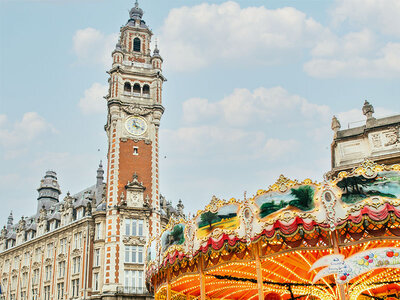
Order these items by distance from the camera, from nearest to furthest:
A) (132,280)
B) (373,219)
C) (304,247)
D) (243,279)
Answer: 1. (373,219)
2. (304,247)
3. (243,279)
4. (132,280)

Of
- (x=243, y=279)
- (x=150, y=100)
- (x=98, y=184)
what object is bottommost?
(x=243, y=279)

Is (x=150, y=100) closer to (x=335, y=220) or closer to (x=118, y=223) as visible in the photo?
(x=118, y=223)

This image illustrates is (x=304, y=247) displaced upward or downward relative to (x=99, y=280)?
downward

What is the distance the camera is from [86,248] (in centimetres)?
4619

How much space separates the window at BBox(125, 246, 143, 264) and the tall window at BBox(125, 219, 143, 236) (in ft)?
5.08

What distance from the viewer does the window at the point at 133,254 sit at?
43625 mm

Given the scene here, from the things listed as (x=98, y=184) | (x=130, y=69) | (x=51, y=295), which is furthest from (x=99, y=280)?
(x=130, y=69)

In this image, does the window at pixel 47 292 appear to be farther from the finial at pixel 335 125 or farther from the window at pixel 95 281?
the finial at pixel 335 125

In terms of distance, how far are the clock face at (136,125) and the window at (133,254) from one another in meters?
12.8

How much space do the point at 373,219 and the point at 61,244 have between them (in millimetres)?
41842

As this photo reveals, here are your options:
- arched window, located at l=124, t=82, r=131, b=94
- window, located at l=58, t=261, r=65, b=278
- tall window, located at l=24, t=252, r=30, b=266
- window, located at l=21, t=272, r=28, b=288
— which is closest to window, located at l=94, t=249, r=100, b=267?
window, located at l=58, t=261, r=65, b=278

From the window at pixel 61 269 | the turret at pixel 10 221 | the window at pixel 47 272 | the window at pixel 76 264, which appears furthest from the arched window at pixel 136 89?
the turret at pixel 10 221

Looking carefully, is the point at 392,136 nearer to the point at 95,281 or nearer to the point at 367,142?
the point at 367,142

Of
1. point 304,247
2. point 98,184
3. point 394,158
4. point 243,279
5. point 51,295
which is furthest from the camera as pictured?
point 98,184
